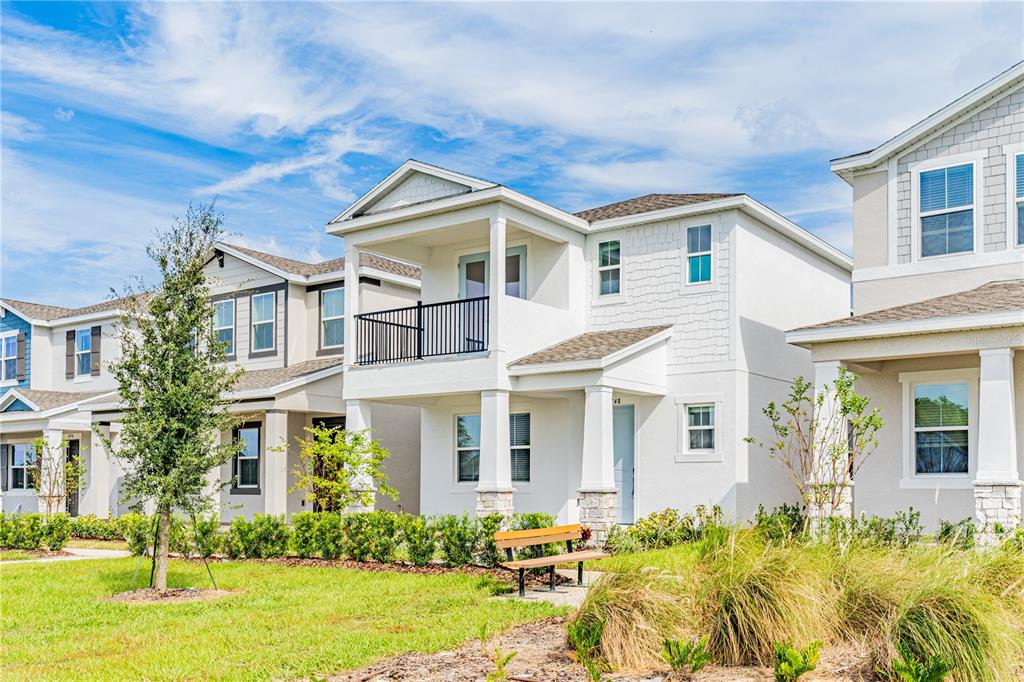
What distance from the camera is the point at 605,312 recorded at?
20.3 meters

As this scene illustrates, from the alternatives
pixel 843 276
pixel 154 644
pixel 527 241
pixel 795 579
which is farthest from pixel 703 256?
pixel 154 644

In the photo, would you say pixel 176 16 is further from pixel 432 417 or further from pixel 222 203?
pixel 432 417

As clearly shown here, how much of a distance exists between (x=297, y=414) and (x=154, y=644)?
15.7 m

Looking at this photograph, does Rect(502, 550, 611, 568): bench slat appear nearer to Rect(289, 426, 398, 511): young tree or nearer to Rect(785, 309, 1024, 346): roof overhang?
Rect(785, 309, 1024, 346): roof overhang

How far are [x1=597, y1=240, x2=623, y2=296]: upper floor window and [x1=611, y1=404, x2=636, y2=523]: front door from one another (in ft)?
8.24

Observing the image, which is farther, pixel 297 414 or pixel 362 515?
pixel 297 414

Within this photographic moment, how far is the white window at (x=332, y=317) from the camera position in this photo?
82.1 feet

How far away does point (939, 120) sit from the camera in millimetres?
16438

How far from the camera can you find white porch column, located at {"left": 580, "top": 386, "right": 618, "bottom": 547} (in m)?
16.9

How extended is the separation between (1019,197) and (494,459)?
9920 millimetres

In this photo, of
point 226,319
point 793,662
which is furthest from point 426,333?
point 793,662

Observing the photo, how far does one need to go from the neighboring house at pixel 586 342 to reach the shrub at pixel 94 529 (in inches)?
298

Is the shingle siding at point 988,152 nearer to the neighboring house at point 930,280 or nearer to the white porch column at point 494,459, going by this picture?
the neighboring house at point 930,280

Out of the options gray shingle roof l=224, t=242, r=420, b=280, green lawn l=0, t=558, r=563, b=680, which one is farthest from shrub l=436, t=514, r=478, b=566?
gray shingle roof l=224, t=242, r=420, b=280
